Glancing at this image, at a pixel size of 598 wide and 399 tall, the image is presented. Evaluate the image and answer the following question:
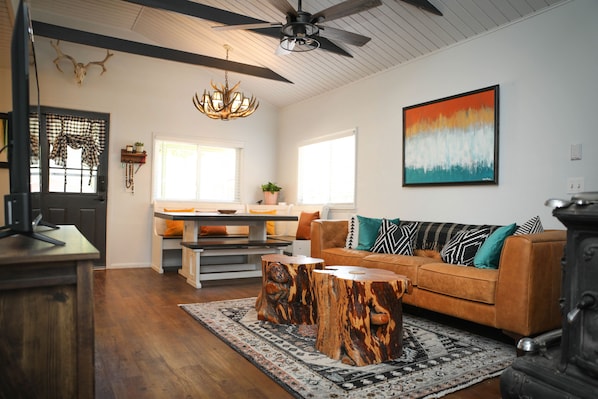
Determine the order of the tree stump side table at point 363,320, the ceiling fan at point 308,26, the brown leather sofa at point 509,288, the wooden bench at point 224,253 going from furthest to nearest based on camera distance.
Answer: the wooden bench at point 224,253
the ceiling fan at point 308,26
the brown leather sofa at point 509,288
the tree stump side table at point 363,320

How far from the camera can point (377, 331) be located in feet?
8.07

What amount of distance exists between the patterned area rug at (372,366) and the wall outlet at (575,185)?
1325 millimetres

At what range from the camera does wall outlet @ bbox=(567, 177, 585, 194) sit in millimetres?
3160

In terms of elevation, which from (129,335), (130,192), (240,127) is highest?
(240,127)

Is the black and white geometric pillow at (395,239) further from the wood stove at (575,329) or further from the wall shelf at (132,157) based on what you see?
the wall shelf at (132,157)

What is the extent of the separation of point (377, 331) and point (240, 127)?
17.0 ft

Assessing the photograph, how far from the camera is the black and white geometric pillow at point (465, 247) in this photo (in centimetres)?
338

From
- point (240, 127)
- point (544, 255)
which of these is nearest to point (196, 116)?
point (240, 127)

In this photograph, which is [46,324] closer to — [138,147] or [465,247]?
[465,247]

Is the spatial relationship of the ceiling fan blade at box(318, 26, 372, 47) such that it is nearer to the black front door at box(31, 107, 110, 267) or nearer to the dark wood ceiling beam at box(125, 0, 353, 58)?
the dark wood ceiling beam at box(125, 0, 353, 58)

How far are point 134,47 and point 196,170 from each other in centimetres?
214

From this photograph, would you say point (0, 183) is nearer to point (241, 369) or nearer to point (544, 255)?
point (241, 369)

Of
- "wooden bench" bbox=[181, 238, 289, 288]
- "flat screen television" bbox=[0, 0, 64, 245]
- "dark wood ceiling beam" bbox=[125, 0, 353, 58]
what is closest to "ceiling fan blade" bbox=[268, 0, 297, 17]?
"dark wood ceiling beam" bbox=[125, 0, 353, 58]

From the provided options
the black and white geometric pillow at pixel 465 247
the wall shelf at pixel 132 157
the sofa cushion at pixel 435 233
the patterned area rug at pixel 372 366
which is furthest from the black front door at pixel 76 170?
the black and white geometric pillow at pixel 465 247
